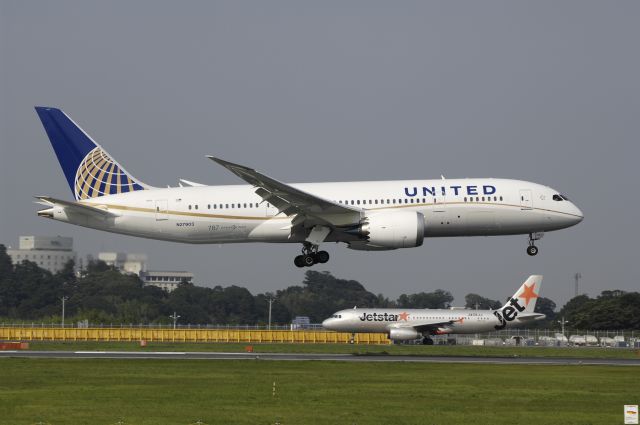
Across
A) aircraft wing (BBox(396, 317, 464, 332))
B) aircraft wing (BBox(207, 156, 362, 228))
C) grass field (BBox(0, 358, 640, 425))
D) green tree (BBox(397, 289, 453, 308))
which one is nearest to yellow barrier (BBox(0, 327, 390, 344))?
aircraft wing (BBox(396, 317, 464, 332))

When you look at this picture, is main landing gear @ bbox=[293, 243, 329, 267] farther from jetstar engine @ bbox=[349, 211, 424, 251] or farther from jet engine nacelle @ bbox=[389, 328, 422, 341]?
jet engine nacelle @ bbox=[389, 328, 422, 341]

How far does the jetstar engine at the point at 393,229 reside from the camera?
2068 inches

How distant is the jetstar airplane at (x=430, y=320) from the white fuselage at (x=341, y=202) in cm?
2783

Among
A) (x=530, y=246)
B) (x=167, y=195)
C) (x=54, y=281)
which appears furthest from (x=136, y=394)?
(x=54, y=281)

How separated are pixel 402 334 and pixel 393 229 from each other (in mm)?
29481

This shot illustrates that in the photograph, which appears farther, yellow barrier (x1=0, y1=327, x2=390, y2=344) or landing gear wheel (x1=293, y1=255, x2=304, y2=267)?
yellow barrier (x1=0, y1=327, x2=390, y2=344)

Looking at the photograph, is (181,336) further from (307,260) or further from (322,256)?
(322,256)

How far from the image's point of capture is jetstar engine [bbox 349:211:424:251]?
172 feet

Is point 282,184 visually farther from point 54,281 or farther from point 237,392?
point 54,281

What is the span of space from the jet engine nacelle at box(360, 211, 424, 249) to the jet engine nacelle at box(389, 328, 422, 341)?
28298 millimetres

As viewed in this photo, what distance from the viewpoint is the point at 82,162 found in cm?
5997

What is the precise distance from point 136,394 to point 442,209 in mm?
21667

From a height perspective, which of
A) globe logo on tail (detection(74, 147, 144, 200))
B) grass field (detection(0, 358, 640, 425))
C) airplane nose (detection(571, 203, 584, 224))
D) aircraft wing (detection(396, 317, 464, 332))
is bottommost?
grass field (detection(0, 358, 640, 425))

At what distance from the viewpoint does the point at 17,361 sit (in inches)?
1994
